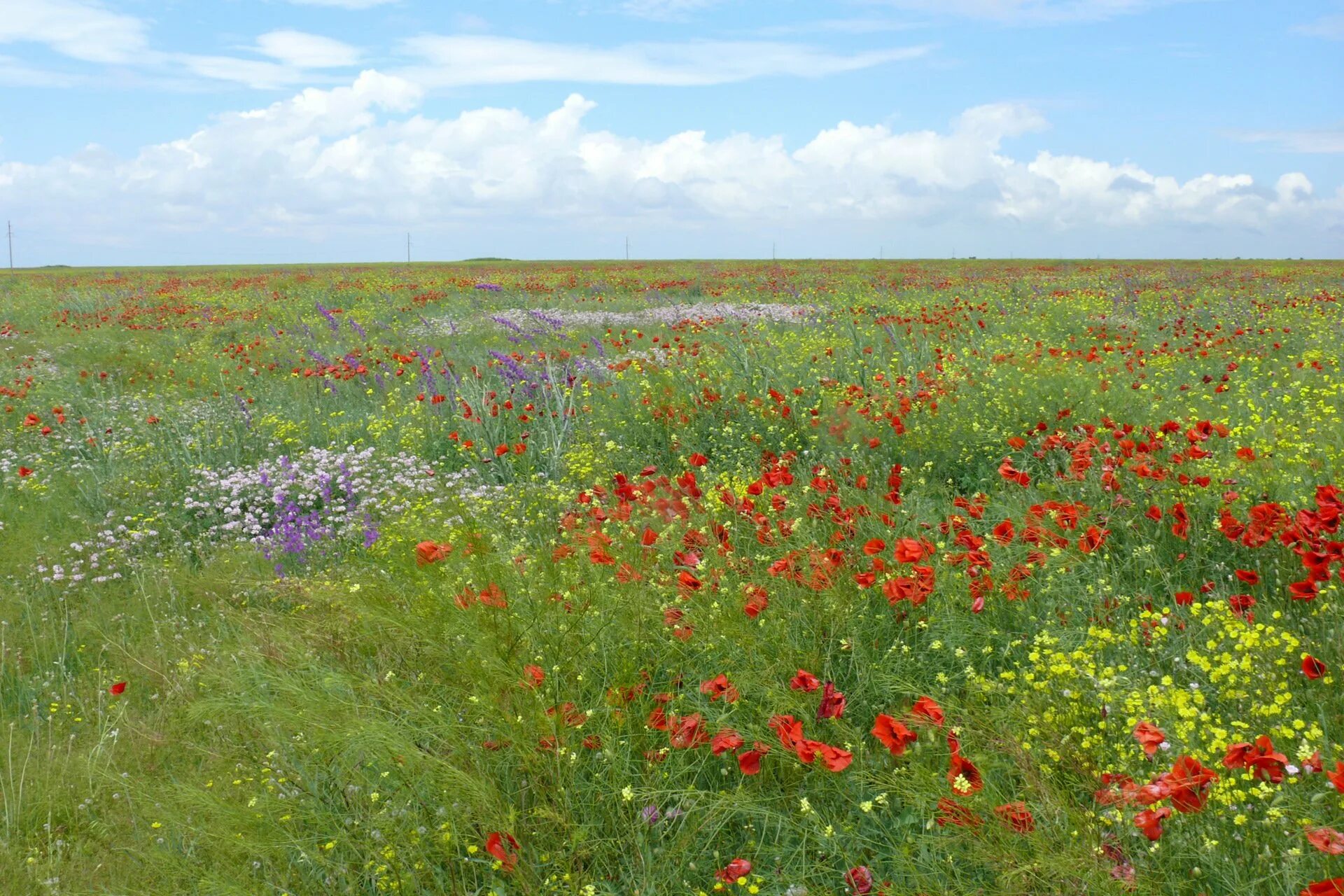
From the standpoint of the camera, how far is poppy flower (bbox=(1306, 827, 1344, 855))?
150 centimetres

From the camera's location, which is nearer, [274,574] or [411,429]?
[274,574]

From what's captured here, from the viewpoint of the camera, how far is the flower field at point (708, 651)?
207 cm

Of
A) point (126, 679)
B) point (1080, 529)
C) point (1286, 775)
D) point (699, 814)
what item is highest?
point (1080, 529)

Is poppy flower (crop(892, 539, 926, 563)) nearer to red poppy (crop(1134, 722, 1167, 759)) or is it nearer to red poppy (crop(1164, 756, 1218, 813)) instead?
red poppy (crop(1134, 722, 1167, 759))

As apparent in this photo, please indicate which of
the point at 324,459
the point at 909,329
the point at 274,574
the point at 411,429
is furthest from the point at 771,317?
the point at 274,574

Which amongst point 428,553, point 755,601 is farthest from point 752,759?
point 428,553

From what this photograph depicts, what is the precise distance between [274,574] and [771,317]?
1021cm

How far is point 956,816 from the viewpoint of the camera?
197 cm

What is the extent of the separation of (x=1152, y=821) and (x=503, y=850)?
1438mm

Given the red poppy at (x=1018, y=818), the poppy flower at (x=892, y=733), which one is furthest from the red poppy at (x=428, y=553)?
the red poppy at (x=1018, y=818)

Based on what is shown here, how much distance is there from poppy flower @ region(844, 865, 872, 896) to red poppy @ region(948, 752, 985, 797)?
0.91ft

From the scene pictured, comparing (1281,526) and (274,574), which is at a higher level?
(1281,526)

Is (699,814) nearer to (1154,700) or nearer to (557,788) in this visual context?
(557,788)

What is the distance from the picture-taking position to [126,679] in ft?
12.6
